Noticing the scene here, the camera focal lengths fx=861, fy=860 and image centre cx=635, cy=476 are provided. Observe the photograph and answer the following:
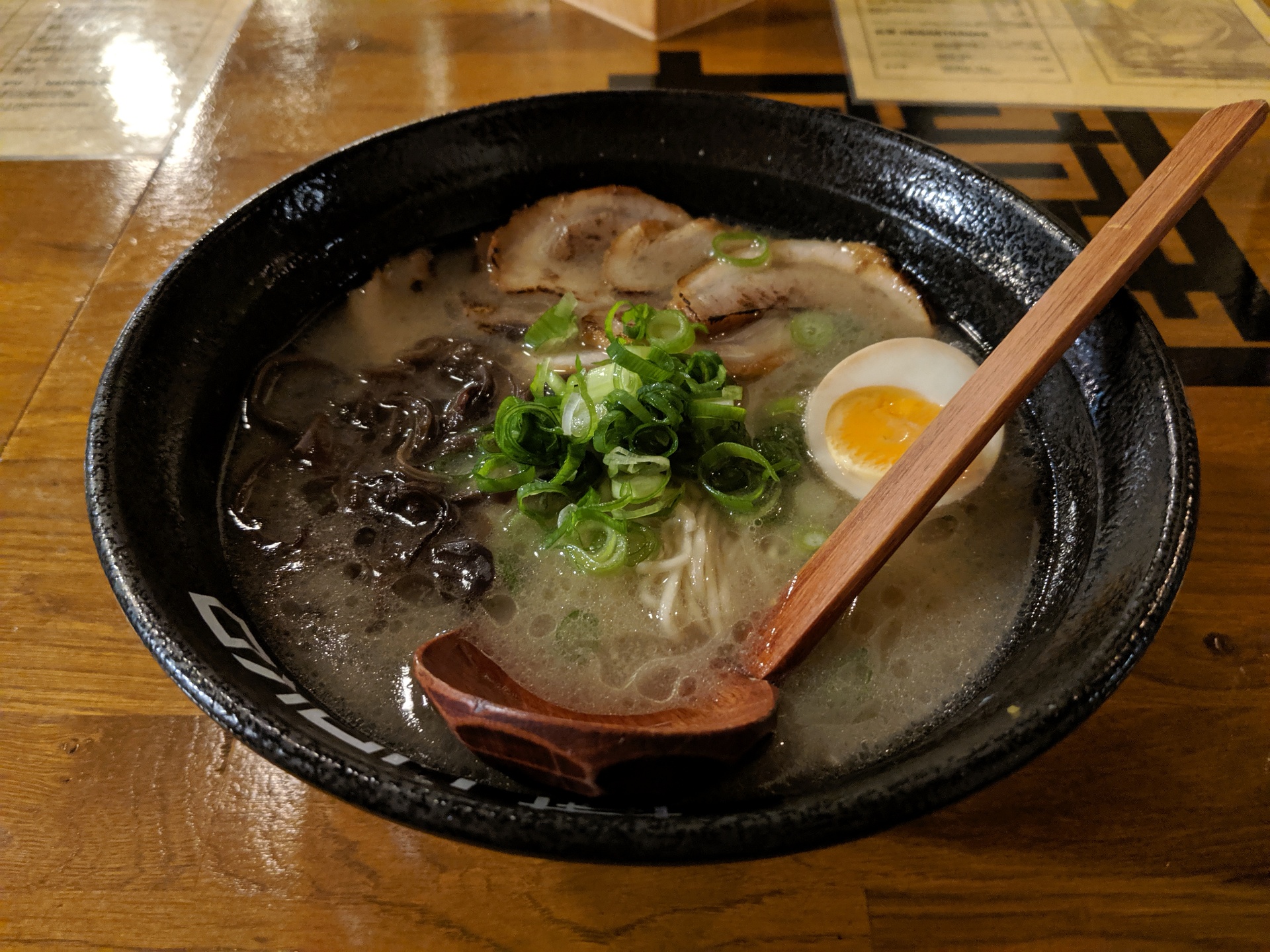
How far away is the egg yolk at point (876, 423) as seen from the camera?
1.43 m

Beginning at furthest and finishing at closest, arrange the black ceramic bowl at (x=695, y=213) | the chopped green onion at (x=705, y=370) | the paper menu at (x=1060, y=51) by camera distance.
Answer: the paper menu at (x=1060, y=51) < the chopped green onion at (x=705, y=370) < the black ceramic bowl at (x=695, y=213)

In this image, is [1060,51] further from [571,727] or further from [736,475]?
[571,727]

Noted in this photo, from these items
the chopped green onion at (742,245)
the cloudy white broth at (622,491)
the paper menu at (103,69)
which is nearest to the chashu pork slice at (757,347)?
the cloudy white broth at (622,491)

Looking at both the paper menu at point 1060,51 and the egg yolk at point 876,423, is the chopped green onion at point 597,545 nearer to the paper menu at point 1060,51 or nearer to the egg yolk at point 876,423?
the egg yolk at point 876,423

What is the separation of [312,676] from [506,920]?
1.36 feet

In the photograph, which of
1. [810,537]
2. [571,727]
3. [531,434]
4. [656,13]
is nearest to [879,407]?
[810,537]

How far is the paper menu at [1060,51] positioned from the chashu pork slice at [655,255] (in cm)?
95

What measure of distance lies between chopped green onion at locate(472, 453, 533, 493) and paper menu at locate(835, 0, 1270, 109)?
1.59m

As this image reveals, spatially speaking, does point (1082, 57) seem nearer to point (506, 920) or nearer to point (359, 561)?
point (359, 561)

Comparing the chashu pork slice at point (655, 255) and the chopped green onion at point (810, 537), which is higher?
the chashu pork slice at point (655, 255)

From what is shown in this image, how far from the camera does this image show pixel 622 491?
131 cm

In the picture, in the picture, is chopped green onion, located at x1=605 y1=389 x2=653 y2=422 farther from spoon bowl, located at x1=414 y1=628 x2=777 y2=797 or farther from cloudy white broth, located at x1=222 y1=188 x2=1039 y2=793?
spoon bowl, located at x1=414 y1=628 x2=777 y2=797

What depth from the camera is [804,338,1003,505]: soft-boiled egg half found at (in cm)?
142

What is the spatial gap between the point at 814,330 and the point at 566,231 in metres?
0.53
